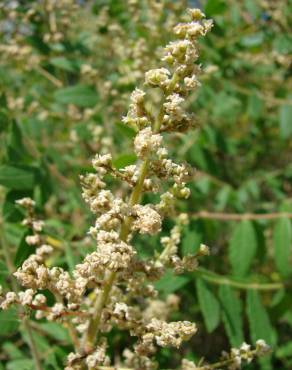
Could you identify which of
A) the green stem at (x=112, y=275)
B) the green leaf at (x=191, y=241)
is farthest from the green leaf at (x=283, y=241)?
the green stem at (x=112, y=275)

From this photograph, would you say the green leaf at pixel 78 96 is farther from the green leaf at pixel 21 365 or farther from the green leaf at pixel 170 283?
the green leaf at pixel 21 365

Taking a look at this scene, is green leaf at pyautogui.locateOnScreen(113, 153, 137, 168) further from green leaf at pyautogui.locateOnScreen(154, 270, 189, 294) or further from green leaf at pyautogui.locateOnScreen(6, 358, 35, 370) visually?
green leaf at pyautogui.locateOnScreen(6, 358, 35, 370)

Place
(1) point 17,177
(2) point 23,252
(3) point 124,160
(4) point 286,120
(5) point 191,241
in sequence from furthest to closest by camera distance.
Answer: (4) point 286,120, (5) point 191,241, (1) point 17,177, (2) point 23,252, (3) point 124,160

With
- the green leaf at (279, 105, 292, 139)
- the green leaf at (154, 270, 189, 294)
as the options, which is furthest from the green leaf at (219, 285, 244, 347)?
the green leaf at (279, 105, 292, 139)

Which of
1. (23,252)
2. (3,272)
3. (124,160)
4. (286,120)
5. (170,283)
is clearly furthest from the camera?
(286,120)

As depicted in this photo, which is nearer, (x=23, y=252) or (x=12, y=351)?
(x=23, y=252)

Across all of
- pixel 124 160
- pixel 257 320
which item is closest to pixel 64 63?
pixel 124 160

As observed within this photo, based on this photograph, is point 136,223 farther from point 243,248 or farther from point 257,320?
point 243,248

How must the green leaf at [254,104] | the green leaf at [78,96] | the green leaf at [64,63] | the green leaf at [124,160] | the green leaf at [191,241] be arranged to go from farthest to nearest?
the green leaf at [254,104]
the green leaf at [64,63]
the green leaf at [78,96]
the green leaf at [191,241]
the green leaf at [124,160]
